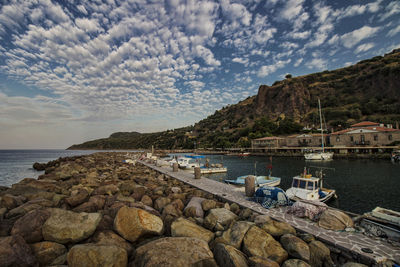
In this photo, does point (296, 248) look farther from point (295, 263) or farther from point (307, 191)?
point (307, 191)

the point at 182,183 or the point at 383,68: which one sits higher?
the point at 383,68

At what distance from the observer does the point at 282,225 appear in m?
7.16

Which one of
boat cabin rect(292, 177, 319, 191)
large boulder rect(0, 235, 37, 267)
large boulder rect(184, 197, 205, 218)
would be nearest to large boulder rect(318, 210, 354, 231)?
large boulder rect(184, 197, 205, 218)

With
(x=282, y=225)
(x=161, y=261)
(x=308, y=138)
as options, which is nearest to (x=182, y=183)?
(x=282, y=225)

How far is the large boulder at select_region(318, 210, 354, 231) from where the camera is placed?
24.4 feet

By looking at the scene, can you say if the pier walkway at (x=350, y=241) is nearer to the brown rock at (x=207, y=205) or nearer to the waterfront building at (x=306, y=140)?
the brown rock at (x=207, y=205)

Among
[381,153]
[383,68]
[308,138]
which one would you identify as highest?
[383,68]

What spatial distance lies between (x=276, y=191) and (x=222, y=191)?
415 centimetres

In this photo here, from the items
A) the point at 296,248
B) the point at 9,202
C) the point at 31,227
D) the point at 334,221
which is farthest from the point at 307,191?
the point at 9,202

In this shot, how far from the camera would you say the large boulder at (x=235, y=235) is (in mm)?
6326

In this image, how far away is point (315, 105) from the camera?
102 meters

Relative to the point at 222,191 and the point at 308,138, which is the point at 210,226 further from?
the point at 308,138

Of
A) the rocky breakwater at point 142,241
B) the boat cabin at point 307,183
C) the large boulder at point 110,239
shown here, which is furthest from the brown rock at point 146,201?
the boat cabin at point 307,183

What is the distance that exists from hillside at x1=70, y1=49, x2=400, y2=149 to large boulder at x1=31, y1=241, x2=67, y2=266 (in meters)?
80.4
